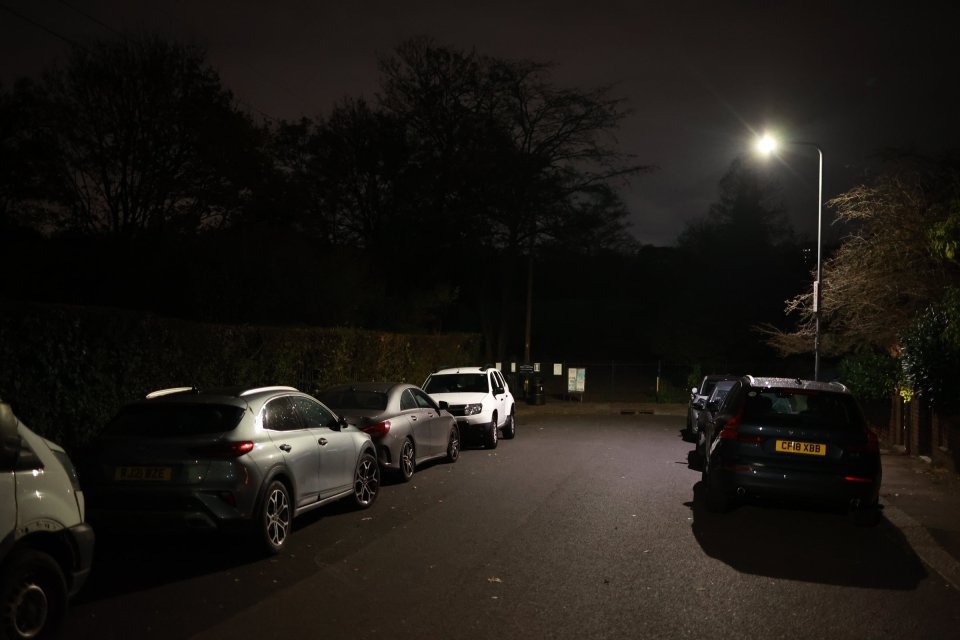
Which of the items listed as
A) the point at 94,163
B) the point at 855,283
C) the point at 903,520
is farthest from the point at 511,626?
the point at 94,163

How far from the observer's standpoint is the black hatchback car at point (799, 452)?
9.04 metres

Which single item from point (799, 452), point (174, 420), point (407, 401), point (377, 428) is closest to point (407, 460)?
point (377, 428)

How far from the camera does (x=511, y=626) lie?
18.5ft

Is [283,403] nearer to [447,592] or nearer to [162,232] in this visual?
[447,592]

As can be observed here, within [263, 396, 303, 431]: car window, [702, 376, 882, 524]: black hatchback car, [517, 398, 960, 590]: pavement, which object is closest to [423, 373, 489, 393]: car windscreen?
[517, 398, 960, 590]: pavement

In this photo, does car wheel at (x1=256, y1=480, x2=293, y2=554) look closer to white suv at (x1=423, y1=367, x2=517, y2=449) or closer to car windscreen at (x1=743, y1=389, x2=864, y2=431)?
car windscreen at (x1=743, y1=389, x2=864, y2=431)

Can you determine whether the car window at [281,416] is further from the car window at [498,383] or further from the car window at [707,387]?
the car window at [707,387]

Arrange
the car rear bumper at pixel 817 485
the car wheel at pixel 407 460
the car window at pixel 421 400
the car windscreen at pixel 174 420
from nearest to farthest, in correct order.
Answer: the car windscreen at pixel 174 420 → the car rear bumper at pixel 817 485 → the car wheel at pixel 407 460 → the car window at pixel 421 400

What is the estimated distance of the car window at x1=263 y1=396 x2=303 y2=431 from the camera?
8.27 meters

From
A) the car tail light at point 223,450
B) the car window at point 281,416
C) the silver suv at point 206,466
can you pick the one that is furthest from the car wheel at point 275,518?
the car window at point 281,416

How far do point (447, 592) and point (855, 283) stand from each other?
1603 centimetres

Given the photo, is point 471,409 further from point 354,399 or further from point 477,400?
point 354,399

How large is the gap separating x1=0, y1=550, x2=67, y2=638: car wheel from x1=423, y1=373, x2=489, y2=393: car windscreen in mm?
13150

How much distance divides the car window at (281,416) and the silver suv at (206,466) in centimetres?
1
